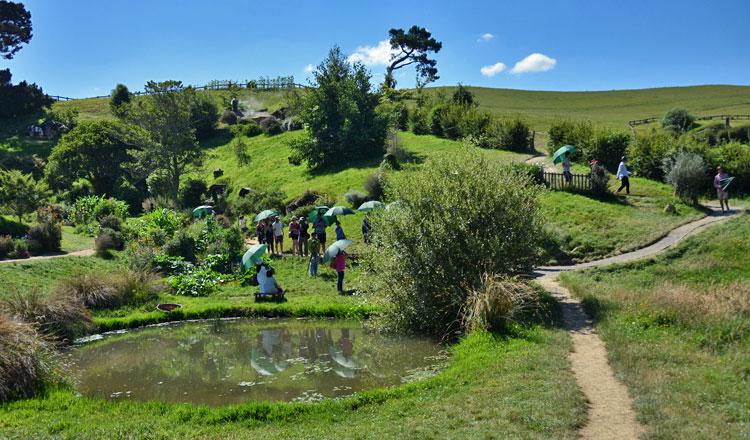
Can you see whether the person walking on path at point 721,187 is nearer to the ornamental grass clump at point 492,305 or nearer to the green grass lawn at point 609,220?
the green grass lawn at point 609,220

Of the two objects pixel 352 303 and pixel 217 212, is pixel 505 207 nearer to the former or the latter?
pixel 352 303

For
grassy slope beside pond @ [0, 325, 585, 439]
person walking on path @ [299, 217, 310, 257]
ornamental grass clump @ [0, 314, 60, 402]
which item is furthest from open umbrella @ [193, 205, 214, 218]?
grassy slope beside pond @ [0, 325, 585, 439]

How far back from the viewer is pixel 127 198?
162 feet

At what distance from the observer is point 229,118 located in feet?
240

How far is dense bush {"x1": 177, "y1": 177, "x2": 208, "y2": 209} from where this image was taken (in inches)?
1854

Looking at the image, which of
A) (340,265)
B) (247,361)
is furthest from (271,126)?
(247,361)

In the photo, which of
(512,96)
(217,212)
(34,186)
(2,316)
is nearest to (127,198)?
(217,212)

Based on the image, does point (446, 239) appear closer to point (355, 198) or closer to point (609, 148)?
point (355, 198)

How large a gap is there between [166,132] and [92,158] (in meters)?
9.82

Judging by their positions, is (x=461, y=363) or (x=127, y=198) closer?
(x=461, y=363)

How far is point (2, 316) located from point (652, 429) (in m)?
13.9

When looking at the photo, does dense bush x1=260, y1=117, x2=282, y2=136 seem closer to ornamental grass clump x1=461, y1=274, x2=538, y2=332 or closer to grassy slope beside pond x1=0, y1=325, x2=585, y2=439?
ornamental grass clump x1=461, y1=274, x2=538, y2=332

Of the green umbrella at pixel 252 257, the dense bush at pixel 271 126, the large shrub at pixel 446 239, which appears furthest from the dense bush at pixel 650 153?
the dense bush at pixel 271 126

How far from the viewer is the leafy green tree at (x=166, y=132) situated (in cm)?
4719
